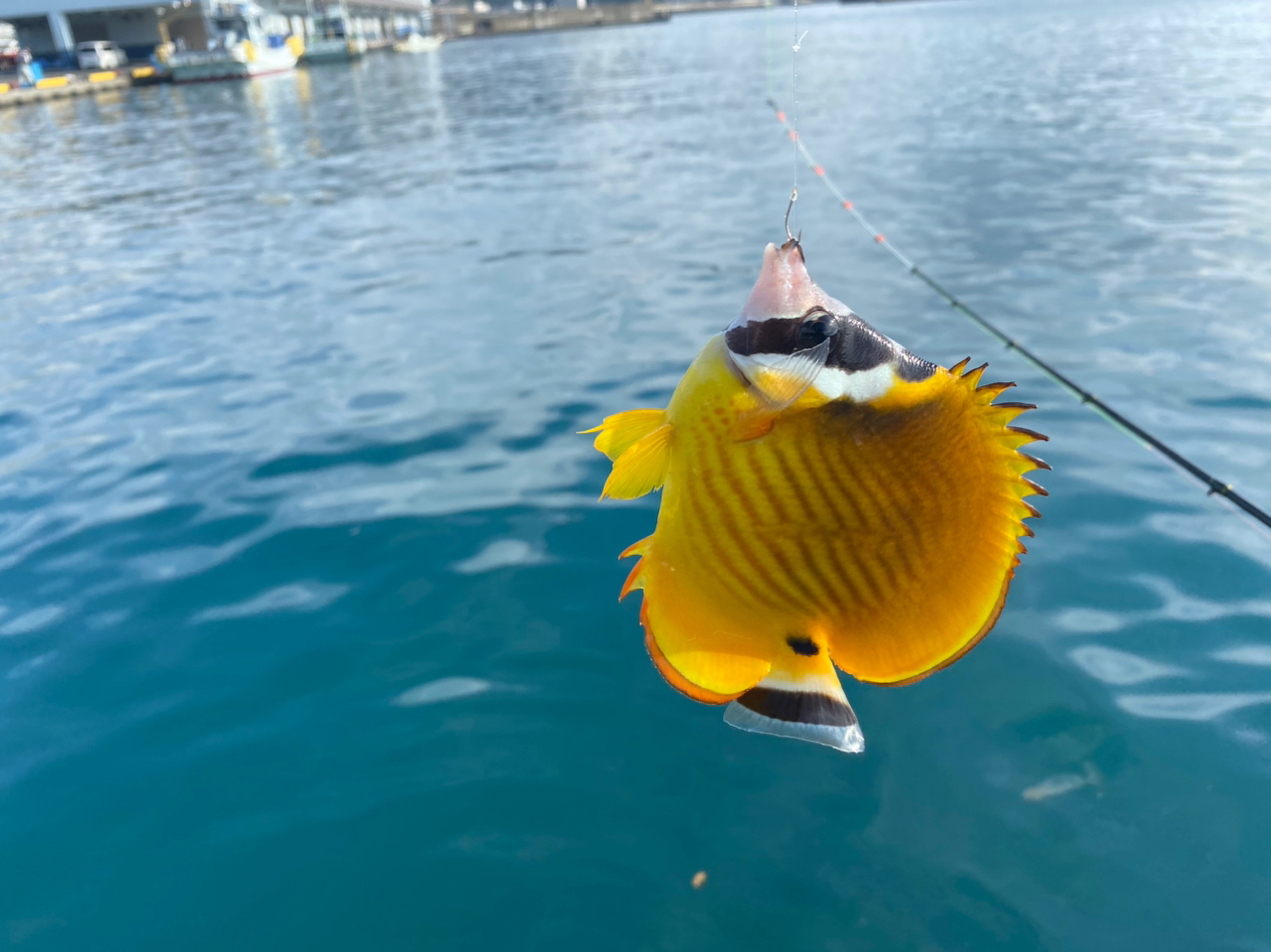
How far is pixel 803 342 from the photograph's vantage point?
1.42 m

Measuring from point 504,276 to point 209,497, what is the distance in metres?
4.90

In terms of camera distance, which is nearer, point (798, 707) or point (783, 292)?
point (783, 292)

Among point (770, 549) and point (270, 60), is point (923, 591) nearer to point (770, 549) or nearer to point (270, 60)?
point (770, 549)

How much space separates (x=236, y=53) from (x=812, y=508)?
2384 inches

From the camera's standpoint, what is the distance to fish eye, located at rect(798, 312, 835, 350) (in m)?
1.40

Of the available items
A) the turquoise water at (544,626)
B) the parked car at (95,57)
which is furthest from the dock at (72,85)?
the turquoise water at (544,626)

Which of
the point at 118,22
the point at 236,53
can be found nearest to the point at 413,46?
the point at 118,22

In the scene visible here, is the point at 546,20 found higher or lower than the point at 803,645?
higher

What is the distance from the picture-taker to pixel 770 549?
1571 mm

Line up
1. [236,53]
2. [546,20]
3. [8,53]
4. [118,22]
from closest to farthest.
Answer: [8,53], [236,53], [118,22], [546,20]

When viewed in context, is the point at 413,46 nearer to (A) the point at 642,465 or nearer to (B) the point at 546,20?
(B) the point at 546,20

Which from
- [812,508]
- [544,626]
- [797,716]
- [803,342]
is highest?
[803,342]

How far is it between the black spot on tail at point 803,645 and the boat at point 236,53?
192 feet

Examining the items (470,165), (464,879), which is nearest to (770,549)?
(464,879)
